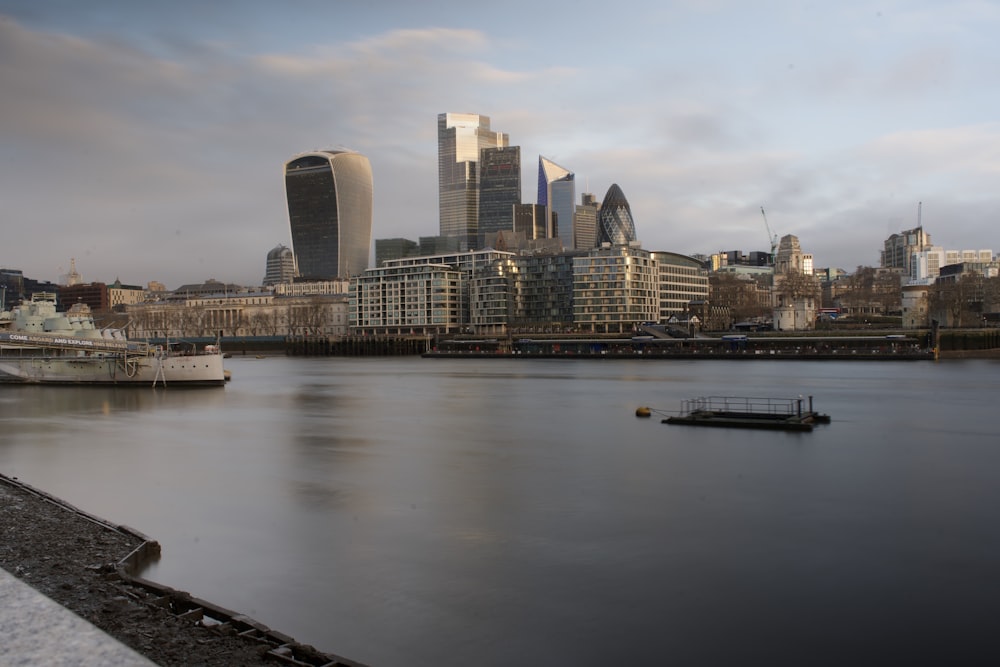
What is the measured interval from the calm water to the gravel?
1030mm

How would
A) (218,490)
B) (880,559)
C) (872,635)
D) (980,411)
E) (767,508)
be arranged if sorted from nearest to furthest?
(872,635) → (880,559) → (767,508) → (218,490) → (980,411)

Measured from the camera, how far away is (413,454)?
24812 mm

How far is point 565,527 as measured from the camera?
15.4 m

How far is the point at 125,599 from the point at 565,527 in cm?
843

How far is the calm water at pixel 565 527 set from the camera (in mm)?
10266

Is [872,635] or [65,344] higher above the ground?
[65,344]

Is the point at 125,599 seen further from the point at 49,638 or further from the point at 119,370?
the point at 119,370

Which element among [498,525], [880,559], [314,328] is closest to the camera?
[880,559]

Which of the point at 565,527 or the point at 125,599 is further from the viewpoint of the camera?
the point at 565,527

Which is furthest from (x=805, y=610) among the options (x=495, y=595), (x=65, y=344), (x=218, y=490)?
(x=65, y=344)

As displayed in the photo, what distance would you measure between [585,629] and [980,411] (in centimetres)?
3145

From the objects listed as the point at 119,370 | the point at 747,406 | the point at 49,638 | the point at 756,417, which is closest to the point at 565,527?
the point at 49,638

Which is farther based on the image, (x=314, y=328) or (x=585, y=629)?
(x=314, y=328)

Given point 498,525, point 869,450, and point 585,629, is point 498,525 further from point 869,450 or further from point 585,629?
point 869,450
